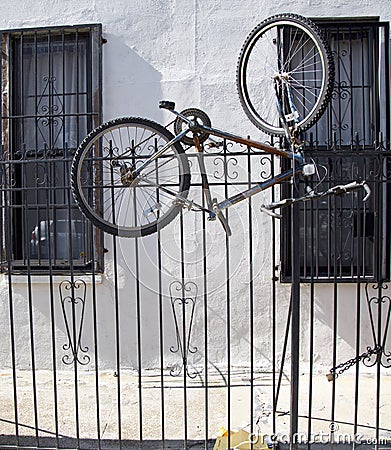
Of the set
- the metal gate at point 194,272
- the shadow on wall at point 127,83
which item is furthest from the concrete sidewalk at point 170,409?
the shadow on wall at point 127,83

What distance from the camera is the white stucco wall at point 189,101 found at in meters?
5.12

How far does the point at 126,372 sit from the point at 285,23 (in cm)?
336

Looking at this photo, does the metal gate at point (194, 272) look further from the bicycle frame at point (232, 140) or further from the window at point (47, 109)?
the bicycle frame at point (232, 140)

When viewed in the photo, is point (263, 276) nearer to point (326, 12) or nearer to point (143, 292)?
point (143, 292)

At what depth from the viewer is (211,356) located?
525cm

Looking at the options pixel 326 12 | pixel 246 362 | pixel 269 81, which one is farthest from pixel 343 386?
pixel 326 12

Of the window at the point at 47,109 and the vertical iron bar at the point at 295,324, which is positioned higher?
the window at the point at 47,109

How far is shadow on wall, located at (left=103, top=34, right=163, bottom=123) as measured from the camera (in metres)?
5.20

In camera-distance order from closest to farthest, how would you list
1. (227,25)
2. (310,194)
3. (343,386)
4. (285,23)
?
(310,194)
(285,23)
(343,386)
(227,25)

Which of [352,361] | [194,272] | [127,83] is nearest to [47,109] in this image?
[127,83]

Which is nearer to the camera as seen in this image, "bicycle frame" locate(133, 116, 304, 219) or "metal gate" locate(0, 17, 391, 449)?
"bicycle frame" locate(133, 116, 304, 219)

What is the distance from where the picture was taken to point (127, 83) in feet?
17.1

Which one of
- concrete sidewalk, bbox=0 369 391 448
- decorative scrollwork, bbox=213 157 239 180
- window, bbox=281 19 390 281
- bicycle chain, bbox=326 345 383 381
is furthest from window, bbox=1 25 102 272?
bicycle chain, bbox=326 345 383 381

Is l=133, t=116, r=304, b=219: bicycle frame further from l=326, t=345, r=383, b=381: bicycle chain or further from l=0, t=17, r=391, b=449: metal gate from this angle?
l=0, t=17, r=391, b=449: metal gate
